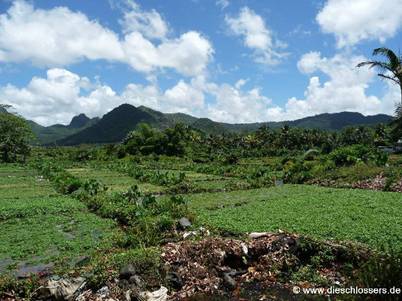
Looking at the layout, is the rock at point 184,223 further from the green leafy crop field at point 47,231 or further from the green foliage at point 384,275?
the green foliage at point 384,275

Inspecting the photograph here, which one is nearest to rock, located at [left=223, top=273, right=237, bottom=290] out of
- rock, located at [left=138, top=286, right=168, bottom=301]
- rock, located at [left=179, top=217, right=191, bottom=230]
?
rock, located at [left=138, top=286, right=168, bottom=301]

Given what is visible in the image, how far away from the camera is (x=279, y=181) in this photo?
38125 mm

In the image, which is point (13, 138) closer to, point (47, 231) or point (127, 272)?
point (47, 231)

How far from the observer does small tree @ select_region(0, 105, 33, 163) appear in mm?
67938

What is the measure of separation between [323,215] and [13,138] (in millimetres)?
61854

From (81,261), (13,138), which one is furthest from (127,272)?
(13,138)

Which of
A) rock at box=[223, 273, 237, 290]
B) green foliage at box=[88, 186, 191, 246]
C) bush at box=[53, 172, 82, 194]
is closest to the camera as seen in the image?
rock at box=[223, 273, 237, 290]

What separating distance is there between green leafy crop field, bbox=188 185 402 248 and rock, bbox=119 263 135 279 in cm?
585

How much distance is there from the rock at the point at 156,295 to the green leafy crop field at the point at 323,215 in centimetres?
583

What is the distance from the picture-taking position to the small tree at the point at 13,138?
Answer: 67938mm

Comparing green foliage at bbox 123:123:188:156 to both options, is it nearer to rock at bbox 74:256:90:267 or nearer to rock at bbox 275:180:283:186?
rock at bbox 275:180:283:186

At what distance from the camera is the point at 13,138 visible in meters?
68.7

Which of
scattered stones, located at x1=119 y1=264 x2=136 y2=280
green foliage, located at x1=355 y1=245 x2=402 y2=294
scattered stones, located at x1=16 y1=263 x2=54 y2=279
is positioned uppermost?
green foliage, located at x1=355 y1=245 x2=402 y2=294

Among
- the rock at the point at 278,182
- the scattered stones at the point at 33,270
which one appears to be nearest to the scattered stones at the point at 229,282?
the scattered stones at the point at 33,270
